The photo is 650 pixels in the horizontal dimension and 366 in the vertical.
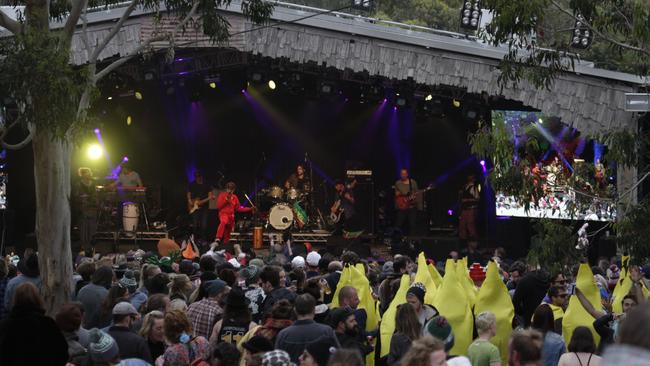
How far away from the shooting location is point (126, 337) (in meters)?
7.61

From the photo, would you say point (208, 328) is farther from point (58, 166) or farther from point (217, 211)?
point (217, 211)

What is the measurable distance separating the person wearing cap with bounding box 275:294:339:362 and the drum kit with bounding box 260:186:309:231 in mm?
17705

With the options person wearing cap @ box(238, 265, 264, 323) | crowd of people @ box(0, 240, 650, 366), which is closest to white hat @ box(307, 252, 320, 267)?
crowd of people @ box(0, 240, 650, 366)

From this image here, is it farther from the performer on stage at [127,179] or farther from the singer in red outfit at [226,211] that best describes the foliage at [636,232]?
the performer on stage at [127,179]

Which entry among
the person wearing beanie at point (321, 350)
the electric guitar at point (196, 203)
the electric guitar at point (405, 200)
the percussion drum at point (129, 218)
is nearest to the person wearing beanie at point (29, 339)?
the person wearing beanie at point (321, 350)

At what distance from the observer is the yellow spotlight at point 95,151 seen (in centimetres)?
2672

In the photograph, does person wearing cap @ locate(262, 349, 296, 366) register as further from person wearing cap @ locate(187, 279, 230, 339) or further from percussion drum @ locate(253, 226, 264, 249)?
percussion drum @ locate(253, 226, 264, 249)

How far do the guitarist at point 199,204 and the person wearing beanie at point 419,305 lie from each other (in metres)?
16.7

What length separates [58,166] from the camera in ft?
39.9

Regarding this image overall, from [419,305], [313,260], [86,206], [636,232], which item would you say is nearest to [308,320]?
[419,305]

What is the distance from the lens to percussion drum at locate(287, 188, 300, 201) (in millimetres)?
25875

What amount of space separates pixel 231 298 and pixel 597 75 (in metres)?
12.0

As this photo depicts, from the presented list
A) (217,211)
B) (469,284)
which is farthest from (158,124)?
(469,284)

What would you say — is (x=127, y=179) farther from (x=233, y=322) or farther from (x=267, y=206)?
(x=233, y=322)
